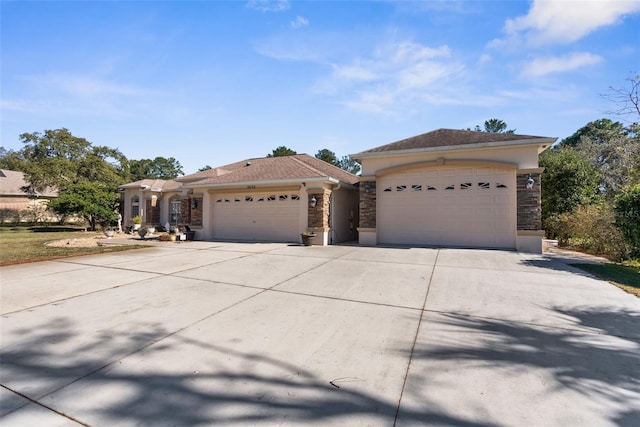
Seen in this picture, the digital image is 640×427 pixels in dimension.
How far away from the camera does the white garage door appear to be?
11227mm

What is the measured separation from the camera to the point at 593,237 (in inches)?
431

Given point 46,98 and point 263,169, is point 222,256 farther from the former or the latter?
point 46,98

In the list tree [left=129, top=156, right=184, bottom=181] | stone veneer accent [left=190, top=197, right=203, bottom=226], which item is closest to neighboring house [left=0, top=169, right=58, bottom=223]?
tree [left=129, top=156, right=184, bottom=181]

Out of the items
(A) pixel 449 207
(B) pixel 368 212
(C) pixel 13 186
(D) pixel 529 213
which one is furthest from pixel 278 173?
(C) pixel 13 186

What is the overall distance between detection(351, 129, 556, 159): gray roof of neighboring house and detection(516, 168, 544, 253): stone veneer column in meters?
1.22

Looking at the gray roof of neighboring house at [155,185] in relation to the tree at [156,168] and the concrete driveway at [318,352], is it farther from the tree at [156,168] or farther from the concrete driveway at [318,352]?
the tree at [156,168]

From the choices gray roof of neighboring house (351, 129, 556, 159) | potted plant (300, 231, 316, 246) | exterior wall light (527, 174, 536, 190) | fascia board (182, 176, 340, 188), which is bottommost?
potted plant (300, 231, 316, 246)

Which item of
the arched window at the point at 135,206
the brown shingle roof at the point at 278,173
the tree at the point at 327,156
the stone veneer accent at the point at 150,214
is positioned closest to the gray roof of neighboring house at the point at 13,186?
the arched window at the point at 135,206

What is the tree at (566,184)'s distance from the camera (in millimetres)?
13523

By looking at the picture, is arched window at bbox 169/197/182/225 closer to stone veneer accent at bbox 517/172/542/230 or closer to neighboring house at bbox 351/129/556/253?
neighboring house at bbox 351/129/556/253

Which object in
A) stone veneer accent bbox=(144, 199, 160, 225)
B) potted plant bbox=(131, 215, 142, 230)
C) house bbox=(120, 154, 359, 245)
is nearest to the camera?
house bbox=(120, 154, 359, 245)

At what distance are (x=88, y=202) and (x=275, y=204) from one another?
15.0 metres

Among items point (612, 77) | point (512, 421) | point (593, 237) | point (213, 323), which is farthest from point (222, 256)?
point (612, 77)

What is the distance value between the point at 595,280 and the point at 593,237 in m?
6.19
